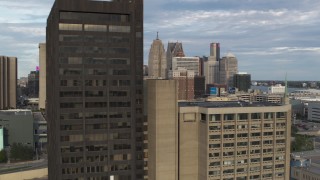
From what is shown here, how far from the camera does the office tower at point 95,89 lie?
90.1m

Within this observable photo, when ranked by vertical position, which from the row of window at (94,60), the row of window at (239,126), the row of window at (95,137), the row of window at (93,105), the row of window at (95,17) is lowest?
the row of window at (95,137)

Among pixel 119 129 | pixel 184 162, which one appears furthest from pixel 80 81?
pixel 184 162

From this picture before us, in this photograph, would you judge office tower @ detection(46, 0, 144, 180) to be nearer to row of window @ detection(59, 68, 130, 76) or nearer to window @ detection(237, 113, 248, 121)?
row of window @ detection(59, 68, 130, 76)

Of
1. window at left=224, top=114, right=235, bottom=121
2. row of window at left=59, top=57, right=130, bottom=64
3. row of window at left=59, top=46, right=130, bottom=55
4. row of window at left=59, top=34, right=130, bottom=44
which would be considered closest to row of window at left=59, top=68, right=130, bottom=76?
row of window at left=59, top=57, right=130, bottom=64

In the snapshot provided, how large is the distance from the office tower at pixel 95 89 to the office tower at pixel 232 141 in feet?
48.0

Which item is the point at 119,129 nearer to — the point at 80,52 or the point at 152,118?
the point at 152,118

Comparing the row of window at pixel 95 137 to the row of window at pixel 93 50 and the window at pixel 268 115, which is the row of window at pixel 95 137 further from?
the window at pixel 268 115

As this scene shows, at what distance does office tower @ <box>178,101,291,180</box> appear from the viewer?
321 ft

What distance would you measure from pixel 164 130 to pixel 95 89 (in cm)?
2003

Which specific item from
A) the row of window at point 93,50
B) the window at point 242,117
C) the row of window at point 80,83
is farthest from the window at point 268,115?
the row of window at point 80,83

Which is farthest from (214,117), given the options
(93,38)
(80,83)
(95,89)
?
(93,38)

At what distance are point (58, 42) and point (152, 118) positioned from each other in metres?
29.7

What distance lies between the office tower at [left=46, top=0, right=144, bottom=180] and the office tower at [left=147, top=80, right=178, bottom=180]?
4.88m

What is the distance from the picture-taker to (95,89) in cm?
9231
